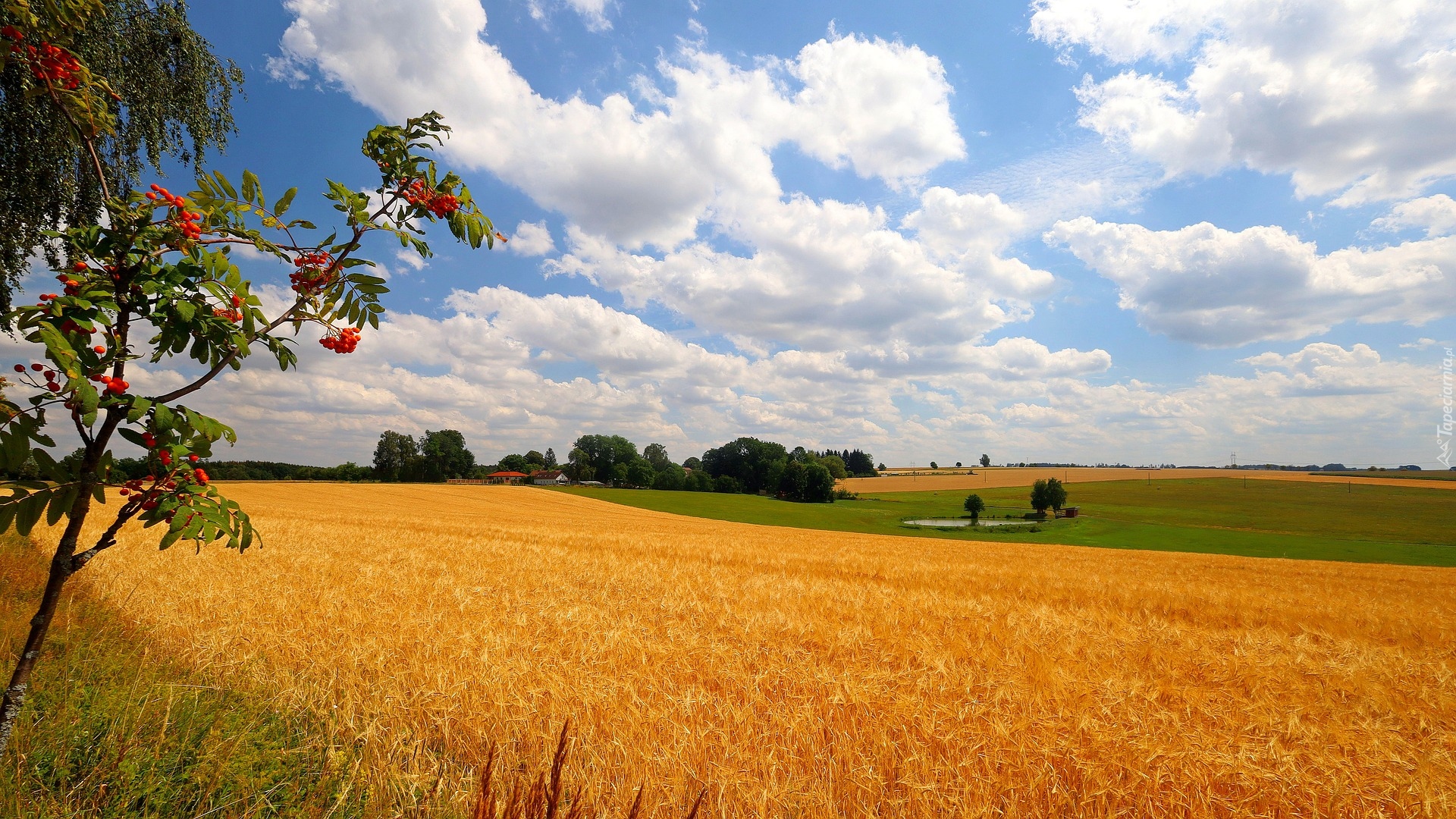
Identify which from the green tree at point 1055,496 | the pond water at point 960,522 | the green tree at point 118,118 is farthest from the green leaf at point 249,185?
the green tree at point 1055,496

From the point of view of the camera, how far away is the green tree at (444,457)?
104 m

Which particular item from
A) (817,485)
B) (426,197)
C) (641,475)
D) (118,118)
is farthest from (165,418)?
A: (641,475)

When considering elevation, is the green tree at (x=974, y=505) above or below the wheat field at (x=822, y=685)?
below

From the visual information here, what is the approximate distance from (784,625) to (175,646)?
5.91m

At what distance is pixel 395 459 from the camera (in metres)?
104

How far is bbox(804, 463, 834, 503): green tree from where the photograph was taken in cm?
8838

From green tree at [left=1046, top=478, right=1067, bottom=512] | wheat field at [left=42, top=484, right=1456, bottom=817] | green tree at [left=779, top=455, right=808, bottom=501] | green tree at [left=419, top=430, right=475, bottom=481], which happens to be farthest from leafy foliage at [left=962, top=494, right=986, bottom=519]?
green tree at [left=419, top=430, right=475, bottom=481]

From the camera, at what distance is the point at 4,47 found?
7.16 feet

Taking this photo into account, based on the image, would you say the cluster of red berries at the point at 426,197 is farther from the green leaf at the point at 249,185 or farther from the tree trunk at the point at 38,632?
the tree trunk at the point at 38,632

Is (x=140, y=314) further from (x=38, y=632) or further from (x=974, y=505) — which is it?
(x=974, y=505)

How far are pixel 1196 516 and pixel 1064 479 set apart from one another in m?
53.5

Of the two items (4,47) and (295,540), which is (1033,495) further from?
(4,47)

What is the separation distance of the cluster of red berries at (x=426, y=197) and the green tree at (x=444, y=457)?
374ft

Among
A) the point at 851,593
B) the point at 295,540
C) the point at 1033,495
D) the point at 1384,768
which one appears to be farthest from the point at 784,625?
the point at 1033,495
